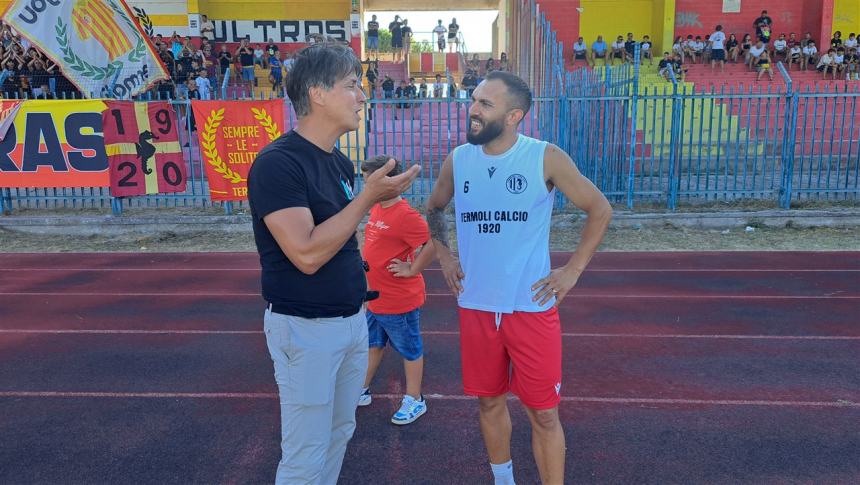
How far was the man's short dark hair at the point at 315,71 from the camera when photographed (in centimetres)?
236

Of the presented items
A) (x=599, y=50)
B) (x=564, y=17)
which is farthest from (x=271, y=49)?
(x=599, y=50)

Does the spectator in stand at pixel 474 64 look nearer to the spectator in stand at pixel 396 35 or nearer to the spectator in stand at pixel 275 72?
the spectator in stand at pixel 396 35

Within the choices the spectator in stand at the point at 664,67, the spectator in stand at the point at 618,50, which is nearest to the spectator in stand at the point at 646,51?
the spectator in stand at the point at 664,67

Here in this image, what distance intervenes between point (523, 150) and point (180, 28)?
2416cm

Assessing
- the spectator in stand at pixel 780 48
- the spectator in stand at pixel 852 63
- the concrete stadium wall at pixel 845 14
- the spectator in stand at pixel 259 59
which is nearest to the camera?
the spectator in stand at pixel 852 63

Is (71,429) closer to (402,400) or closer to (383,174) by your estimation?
(402,400)

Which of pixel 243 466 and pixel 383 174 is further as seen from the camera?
pixel 243 466

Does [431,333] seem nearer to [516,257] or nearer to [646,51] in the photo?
[516,257]

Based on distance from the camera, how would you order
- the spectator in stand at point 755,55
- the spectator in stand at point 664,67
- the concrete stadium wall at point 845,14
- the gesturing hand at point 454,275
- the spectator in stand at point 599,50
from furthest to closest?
1. the concrete stadium wall at point 845,14
2. the spectator in stand at point 599,50
3. the spectator in stand at point 755,55
4. the spectator in stand at point 664,67
5. the gesturing hand at point 454,275

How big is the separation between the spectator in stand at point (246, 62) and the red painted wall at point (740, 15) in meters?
14.8

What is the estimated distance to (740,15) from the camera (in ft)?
78.9

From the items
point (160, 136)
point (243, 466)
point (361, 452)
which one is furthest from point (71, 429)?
point (160, 136)

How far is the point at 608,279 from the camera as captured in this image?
7.92 meters

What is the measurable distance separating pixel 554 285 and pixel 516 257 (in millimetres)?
206
